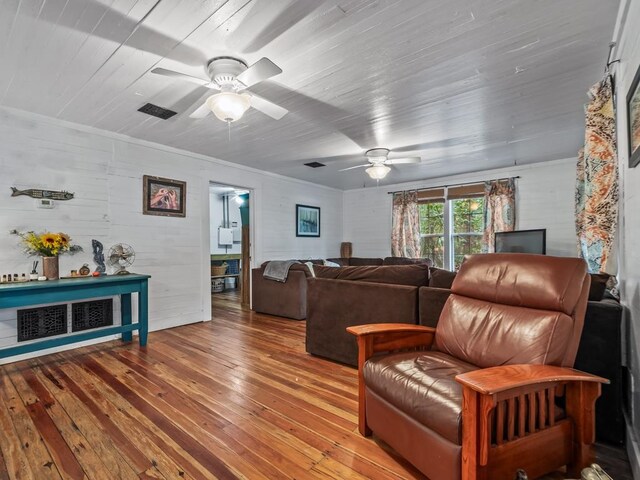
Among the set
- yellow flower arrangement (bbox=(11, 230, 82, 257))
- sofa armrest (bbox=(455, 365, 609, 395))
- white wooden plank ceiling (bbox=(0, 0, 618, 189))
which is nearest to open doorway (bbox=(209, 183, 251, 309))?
yellow flower arrangement (bbox=(11, 230, 82, 257))

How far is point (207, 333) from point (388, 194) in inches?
A: 184

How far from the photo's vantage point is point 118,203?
12.5 ft

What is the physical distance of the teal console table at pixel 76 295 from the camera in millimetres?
2674

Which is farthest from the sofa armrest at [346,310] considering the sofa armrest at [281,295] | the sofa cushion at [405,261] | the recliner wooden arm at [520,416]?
the sofa cushion at [405,261]

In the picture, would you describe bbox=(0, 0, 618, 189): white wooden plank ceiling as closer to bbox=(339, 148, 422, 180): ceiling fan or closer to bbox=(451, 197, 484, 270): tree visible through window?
bbox=(339, 148, 422, 180): ceiling fan

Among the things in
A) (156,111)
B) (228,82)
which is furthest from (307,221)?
(228,82)

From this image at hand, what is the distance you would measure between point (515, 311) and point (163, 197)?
13.5 ft

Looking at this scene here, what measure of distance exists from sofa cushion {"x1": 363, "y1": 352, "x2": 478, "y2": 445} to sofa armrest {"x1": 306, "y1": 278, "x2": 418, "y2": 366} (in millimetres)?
721

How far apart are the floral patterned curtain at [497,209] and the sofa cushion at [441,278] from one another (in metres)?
3.51

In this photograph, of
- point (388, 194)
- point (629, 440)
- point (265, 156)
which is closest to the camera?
point (629, 440)

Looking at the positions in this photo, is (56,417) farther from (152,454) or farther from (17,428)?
(152,454)

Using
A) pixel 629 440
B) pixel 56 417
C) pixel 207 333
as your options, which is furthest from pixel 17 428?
pixel 629 440

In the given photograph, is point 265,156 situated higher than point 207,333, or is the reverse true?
point 265,156

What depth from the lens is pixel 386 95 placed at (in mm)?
2805
